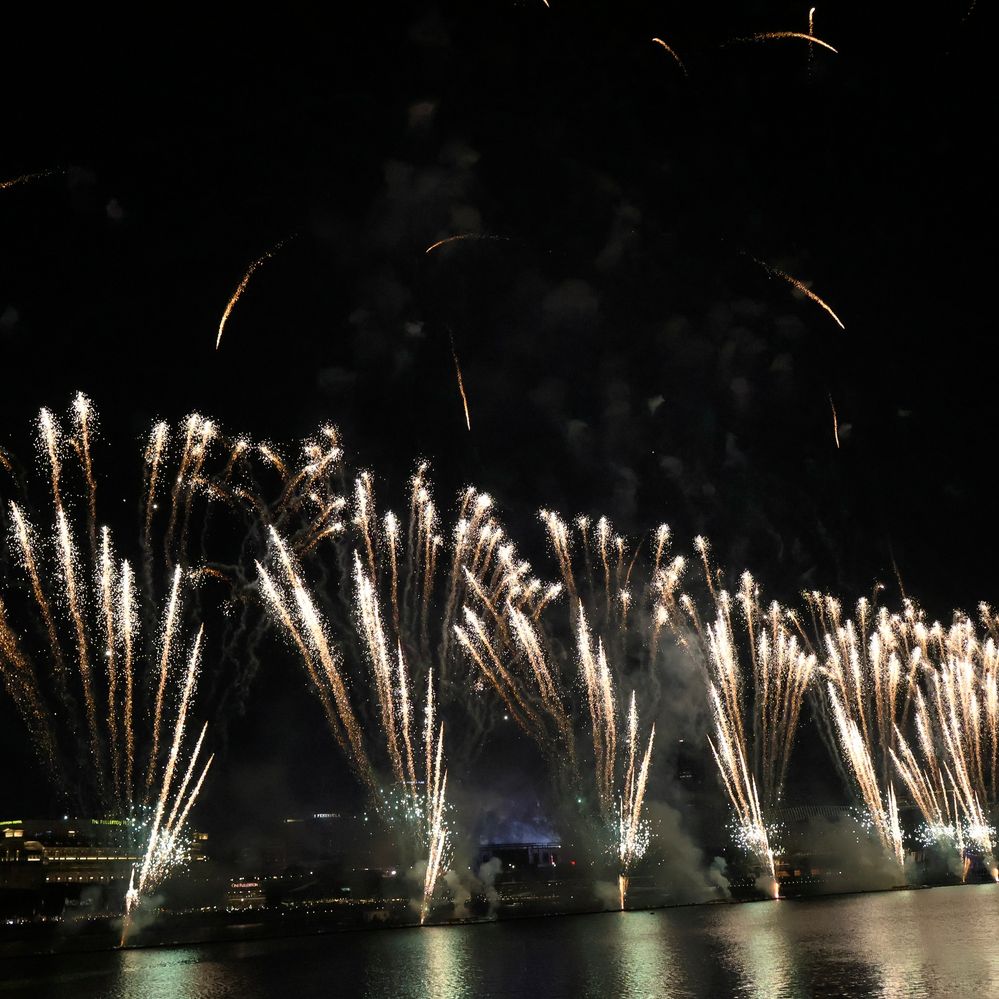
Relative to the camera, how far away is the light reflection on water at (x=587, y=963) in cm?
1856

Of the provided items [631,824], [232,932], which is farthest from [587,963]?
[631,824]

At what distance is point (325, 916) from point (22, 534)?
836 inches

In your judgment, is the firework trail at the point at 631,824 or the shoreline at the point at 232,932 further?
the firework trail at the point at 631,824

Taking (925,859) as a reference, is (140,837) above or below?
above

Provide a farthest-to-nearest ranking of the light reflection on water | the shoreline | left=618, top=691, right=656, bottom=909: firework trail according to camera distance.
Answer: left=618, top=691, right=656, bottom=909: firework trail → the shoreline → the light reflection on water

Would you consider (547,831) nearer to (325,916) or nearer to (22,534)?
(325,916)

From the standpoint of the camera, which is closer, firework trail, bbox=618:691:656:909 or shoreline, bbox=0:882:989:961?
shoreline, bbox=0:882:989:961

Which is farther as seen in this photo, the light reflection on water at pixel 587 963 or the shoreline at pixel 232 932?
the shoreline at pixel 232 932

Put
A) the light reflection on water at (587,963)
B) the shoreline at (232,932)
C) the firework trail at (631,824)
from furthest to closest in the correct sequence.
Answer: the firework trail at (631,824), the shoreline at (232,932), the light reflection on water at (587,963)

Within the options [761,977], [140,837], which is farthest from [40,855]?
[761,977]

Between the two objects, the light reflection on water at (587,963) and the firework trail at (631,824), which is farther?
the firework trail at (631,824)

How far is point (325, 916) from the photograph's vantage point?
129ft

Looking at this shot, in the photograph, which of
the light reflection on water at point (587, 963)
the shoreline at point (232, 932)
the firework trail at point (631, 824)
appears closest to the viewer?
the light reflection on water at point (587, 963)

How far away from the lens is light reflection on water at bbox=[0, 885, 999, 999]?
18.6m
